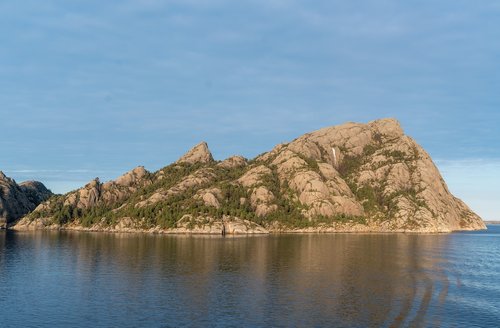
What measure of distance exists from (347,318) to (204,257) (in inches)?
3365

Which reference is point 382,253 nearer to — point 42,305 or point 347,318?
point 347,318

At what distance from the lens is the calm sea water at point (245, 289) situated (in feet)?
247

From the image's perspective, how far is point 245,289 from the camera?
9869cm

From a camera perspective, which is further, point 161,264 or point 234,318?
point 161,264

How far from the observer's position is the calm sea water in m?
75.2

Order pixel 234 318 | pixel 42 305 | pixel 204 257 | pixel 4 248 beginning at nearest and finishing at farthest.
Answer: pixel 234 318
pixel 42 305
pixel 204 257
pixel 4 248

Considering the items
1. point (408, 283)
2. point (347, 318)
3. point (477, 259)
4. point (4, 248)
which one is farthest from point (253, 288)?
point (4, 248)

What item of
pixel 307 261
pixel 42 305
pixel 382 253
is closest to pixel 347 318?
pixel 42 305

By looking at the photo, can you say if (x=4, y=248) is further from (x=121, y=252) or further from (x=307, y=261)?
(x=307, y=261)

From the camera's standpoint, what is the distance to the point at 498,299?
308 feet

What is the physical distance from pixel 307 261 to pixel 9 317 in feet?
306

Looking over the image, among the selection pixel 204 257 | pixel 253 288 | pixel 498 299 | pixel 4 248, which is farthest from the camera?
pixel 4 248

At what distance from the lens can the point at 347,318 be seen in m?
75.3

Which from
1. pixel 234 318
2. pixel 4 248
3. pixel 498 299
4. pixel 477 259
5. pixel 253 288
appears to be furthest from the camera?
pixel 4 248
